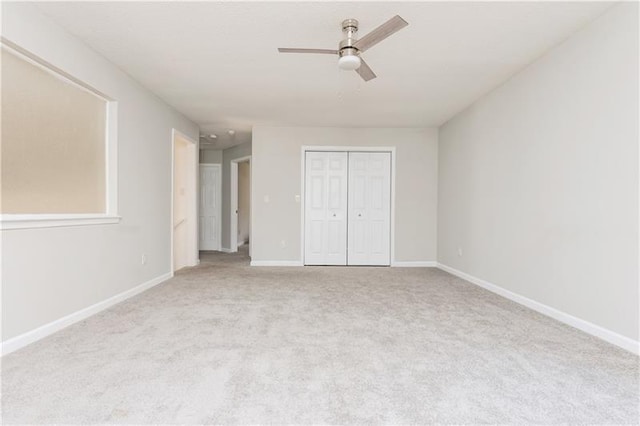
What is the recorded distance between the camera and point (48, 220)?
2.62m

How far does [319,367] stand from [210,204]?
6.63 metres

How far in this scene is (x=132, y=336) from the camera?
256 centimetres

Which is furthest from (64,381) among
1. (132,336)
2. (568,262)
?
(568,262)

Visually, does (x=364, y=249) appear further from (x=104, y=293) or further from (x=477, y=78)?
(x=104, y=293)

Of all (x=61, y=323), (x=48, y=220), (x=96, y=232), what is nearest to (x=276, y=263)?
(x=96, y=232)

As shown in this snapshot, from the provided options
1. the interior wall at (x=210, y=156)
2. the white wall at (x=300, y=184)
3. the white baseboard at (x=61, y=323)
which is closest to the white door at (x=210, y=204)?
the interior wall at (x=210, y=156)

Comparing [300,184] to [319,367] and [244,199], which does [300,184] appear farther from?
[244,199]

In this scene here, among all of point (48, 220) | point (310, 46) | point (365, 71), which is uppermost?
point (310, 46)

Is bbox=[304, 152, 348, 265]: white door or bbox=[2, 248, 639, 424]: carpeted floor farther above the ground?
bbox=[304, 152, 348, 265]: white door

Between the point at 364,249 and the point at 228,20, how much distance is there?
4.39m

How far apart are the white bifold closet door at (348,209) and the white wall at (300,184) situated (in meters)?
0.19

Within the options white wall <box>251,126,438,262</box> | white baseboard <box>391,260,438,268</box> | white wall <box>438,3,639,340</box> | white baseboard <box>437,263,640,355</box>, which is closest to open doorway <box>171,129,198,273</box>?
white wall <box>251,126,438,262</box>

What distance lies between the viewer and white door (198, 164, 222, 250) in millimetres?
8078

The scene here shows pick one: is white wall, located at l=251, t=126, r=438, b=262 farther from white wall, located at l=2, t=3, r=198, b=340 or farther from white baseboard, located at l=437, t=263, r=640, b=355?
white baseboard, located at l=437, t=263, r=640, b=355
